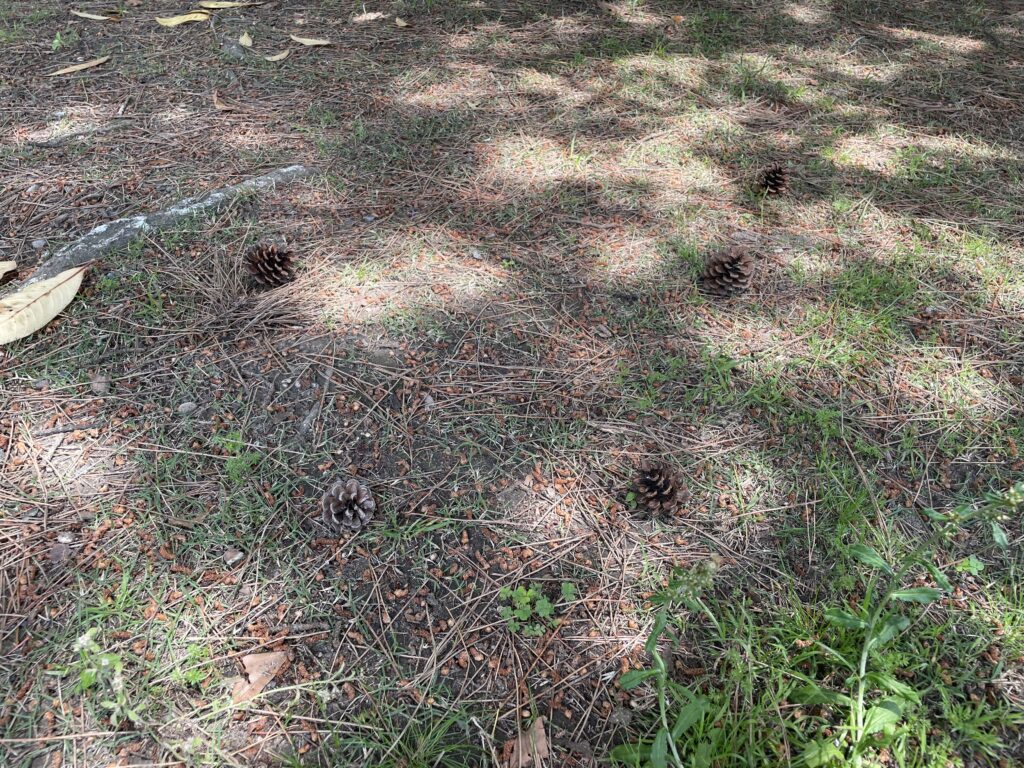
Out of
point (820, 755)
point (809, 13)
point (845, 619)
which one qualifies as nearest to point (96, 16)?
point (809, 13)

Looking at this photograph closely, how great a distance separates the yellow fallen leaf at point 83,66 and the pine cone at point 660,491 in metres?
3.51

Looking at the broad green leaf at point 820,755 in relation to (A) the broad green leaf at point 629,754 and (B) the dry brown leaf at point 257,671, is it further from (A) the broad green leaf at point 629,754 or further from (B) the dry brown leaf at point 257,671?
(B) the dry brown leaf at point 257,671

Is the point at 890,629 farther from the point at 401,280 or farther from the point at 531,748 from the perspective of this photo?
the point at 401,280

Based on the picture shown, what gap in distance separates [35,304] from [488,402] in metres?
1.49

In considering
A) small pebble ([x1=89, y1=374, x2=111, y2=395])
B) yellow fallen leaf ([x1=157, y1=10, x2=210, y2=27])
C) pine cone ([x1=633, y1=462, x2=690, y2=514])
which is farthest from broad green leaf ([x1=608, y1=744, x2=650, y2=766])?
yellow fallen leaf ([x1=157, y1=10, x2=210, y2=27])

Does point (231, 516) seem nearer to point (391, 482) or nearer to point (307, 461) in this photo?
point (307, 461)

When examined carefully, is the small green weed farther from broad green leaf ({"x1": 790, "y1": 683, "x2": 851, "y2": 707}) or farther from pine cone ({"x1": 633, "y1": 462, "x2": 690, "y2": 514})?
broad green leaf ({"x1": 790, "y1": 683, "x2": 851, "y2": 707})

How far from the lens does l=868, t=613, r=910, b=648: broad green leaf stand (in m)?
1.37

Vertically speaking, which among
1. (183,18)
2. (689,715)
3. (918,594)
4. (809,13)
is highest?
(183,18)

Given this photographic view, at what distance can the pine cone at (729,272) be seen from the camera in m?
2.27

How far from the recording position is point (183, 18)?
3631 mm

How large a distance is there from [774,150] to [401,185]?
176cm

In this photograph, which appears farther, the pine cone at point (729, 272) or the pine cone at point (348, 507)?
the pine cone at point (729, 272)

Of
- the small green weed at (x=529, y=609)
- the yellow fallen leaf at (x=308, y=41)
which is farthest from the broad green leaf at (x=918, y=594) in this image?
the yellow fallen leaf at (x=308, y=41)
